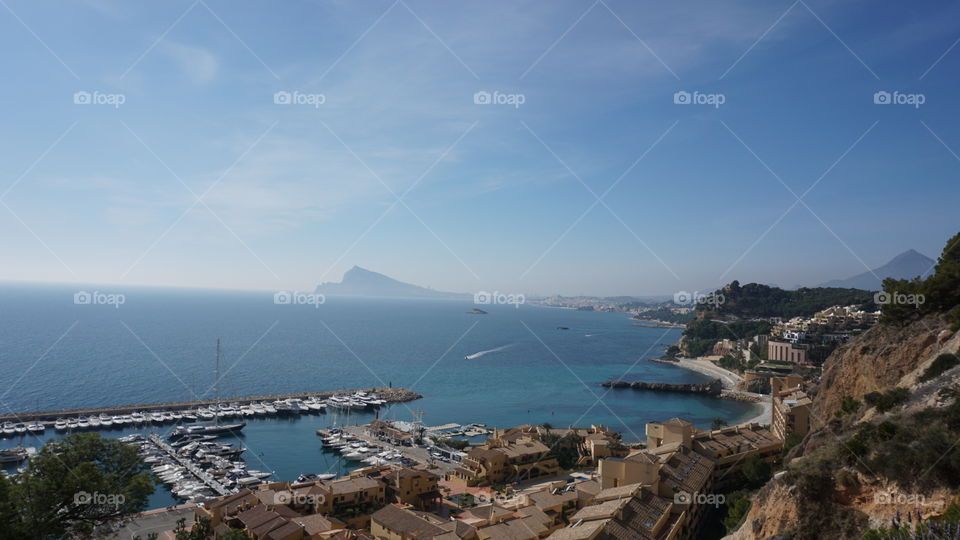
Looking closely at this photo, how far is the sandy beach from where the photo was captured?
34.8 metres

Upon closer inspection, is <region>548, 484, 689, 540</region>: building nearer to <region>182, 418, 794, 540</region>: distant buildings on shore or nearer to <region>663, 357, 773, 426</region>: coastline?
<region>182, 418, 794, 540</region>: distant buildings on shore

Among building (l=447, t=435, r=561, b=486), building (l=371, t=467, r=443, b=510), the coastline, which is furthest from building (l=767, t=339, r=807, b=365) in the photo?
building (l=371, t=467, r=443, b=510)

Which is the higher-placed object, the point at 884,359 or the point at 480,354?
the point at 884,359

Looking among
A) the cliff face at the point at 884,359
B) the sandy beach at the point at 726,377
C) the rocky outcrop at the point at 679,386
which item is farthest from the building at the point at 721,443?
the rocky outcrop at the point at 679,386

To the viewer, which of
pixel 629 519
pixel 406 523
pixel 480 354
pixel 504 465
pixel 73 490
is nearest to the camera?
pixel 73 490

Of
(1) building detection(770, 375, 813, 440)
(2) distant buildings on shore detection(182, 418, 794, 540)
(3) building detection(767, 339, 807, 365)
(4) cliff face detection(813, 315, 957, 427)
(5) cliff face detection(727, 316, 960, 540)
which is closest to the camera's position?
(5) cliff face detection(727, 316, 960, 540)

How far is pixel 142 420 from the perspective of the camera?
3241 cm

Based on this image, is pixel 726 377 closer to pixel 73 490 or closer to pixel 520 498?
pixel 520 498

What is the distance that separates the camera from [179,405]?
36.4m

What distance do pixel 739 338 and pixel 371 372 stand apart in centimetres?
4416

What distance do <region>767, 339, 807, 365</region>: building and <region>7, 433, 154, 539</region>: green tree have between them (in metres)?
52.8

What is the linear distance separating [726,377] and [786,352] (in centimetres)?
576

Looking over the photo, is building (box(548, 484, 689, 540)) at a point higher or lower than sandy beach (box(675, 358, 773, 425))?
higher

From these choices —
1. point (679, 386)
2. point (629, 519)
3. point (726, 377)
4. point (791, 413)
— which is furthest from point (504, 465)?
point (726, 377)
